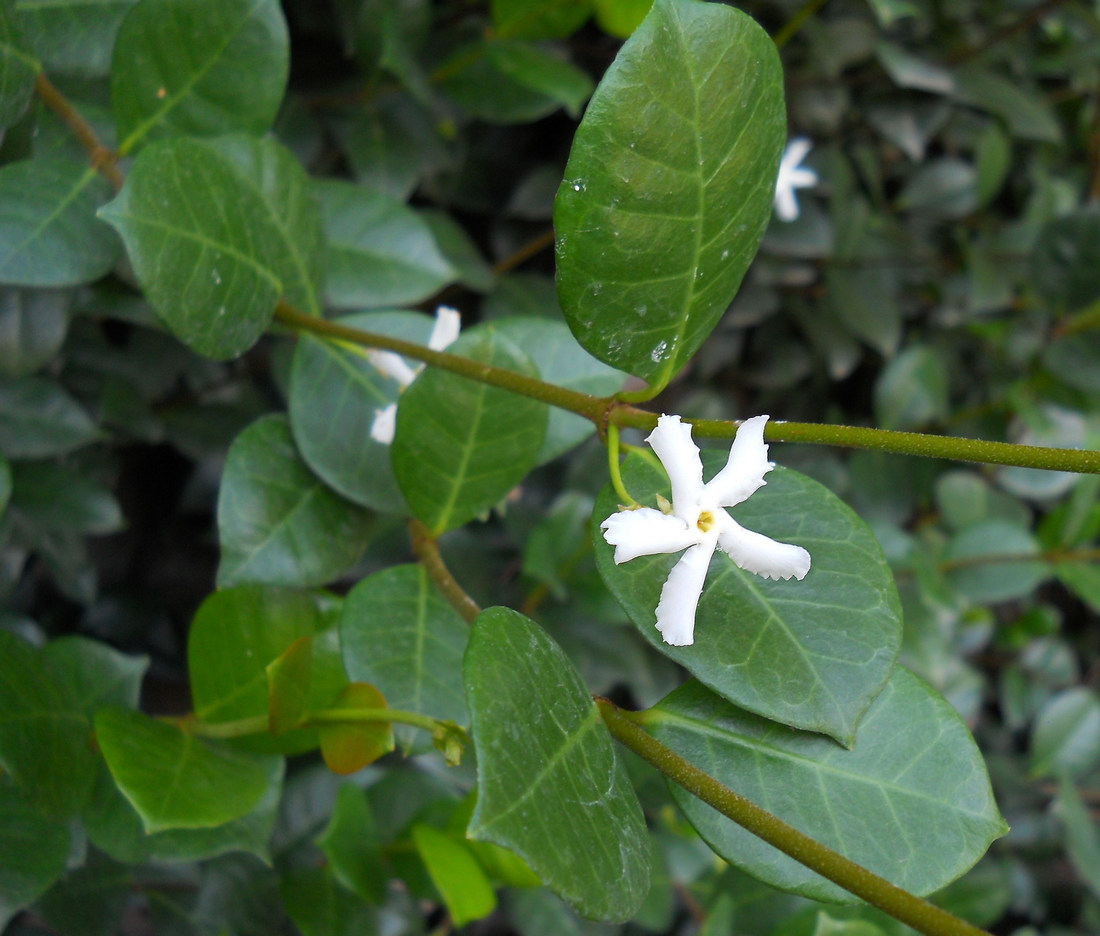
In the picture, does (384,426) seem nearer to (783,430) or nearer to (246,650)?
(246,650)

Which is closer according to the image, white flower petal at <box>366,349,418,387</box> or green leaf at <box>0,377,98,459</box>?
white flower petal at <box>366,349,418,387</box>

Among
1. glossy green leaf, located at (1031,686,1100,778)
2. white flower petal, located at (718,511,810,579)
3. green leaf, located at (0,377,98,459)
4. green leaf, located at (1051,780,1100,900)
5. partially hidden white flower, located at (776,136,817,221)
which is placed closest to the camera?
white flower petal, located at (718,511,810,579)

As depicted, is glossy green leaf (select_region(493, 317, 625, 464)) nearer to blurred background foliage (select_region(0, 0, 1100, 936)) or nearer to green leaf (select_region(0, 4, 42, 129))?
blurred background foliage (select_region(0, 0, 1100, 936))

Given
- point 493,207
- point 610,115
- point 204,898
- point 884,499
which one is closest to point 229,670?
point 204,898

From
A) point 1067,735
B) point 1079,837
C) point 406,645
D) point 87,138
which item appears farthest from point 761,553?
point 1067,735

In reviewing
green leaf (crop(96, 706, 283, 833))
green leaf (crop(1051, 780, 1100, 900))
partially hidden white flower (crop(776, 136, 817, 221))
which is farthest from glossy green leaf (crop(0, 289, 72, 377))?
green leaf (crop(1051, 780, 1100, 900))
